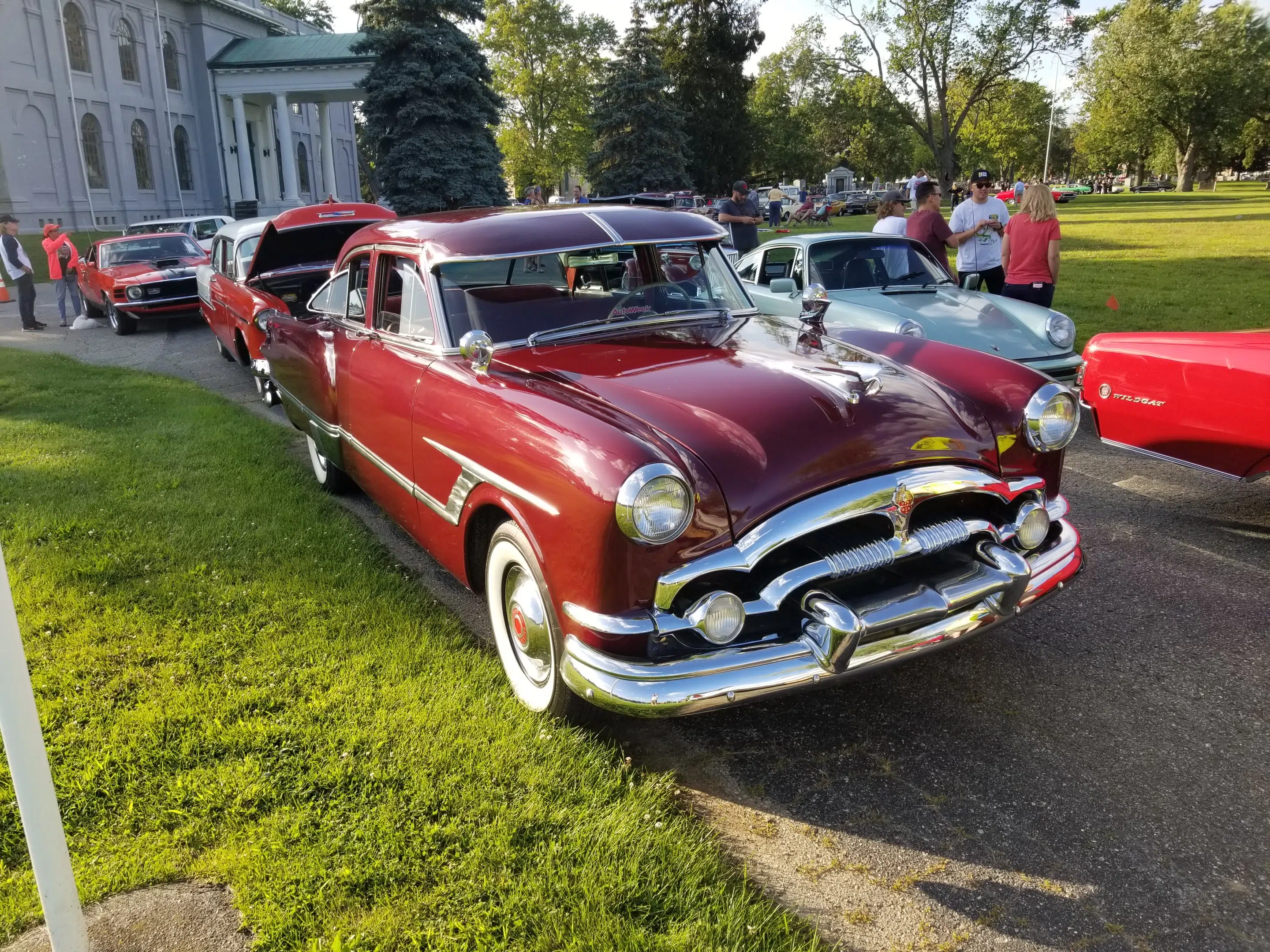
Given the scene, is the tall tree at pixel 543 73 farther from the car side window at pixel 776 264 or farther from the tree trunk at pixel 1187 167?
the car side window at pixel 776 264

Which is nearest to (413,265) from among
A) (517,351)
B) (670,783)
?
(517,351)

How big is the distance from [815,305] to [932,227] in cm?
551

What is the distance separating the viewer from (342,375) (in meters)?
4.77

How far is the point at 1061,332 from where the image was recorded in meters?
6.98

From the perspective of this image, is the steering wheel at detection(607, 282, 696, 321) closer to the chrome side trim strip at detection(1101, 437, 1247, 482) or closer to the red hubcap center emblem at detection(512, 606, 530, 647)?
the red hubcap center emblem at detection(512, 606, 530, 647)

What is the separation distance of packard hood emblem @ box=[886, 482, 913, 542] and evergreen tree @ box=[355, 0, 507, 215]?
80.9 ft

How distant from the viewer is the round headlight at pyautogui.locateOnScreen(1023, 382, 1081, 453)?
336cm

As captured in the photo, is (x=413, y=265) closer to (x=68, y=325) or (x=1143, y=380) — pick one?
(x=1143, y=380)

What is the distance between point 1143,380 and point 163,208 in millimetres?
39153

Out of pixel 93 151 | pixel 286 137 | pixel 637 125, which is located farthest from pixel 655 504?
pixel 637 125

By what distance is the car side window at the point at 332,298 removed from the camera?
512 cm

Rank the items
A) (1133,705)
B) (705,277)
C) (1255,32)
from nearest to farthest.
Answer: (1133,705), (705,277), (1255,32)

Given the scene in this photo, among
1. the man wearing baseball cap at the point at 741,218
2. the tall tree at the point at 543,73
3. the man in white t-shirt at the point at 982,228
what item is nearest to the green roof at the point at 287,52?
the tall tree at the point at 543,73

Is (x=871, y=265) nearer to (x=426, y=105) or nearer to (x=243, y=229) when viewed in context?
(x=243, y=229)
